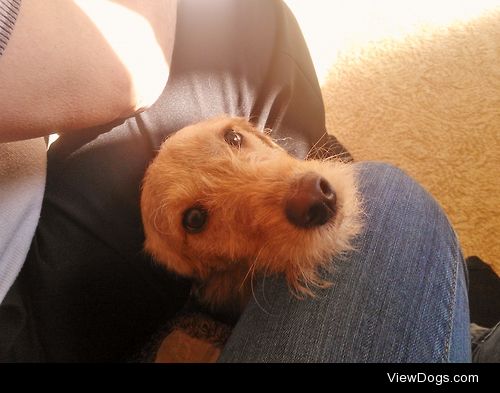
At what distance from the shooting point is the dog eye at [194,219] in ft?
4.16

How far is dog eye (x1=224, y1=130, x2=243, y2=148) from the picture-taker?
4.46 feet

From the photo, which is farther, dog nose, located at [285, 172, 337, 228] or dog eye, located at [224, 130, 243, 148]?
dog eye, located at [224, 130, 243, 148]

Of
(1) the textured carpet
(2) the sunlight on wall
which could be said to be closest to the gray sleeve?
(1) the textured carpet

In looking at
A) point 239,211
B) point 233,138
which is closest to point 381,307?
point 239,211

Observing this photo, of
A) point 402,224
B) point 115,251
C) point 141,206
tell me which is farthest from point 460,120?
point 115,251

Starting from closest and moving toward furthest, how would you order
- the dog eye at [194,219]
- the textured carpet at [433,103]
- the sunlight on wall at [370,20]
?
the dog eye at [194,219], the textured carpet at [433,103], the sunlight on wall at [370,20]

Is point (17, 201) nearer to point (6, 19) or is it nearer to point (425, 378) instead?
point (6, 19)

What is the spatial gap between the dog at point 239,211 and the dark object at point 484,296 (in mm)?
771

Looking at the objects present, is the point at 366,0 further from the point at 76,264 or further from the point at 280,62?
the point at 76,264

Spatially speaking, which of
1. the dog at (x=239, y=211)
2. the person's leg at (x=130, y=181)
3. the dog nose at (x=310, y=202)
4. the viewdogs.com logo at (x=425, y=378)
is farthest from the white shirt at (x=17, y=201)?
the viewdogs.com logo at (x=425, y=378)

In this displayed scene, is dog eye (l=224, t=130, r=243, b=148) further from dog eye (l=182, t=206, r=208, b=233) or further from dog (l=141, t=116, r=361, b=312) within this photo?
dog eye (l=182, t=206, r=208, b=233)

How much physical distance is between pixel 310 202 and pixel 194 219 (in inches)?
15.8

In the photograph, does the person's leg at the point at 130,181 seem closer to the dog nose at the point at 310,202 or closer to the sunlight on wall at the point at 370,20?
the dog nose at the point at 310,202

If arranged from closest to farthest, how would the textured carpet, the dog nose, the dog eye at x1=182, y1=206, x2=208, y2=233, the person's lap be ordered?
the person's lap
the dog nose
the dog eye at x1=182, y1=206, x2=208, y2=233
the textured carpet
